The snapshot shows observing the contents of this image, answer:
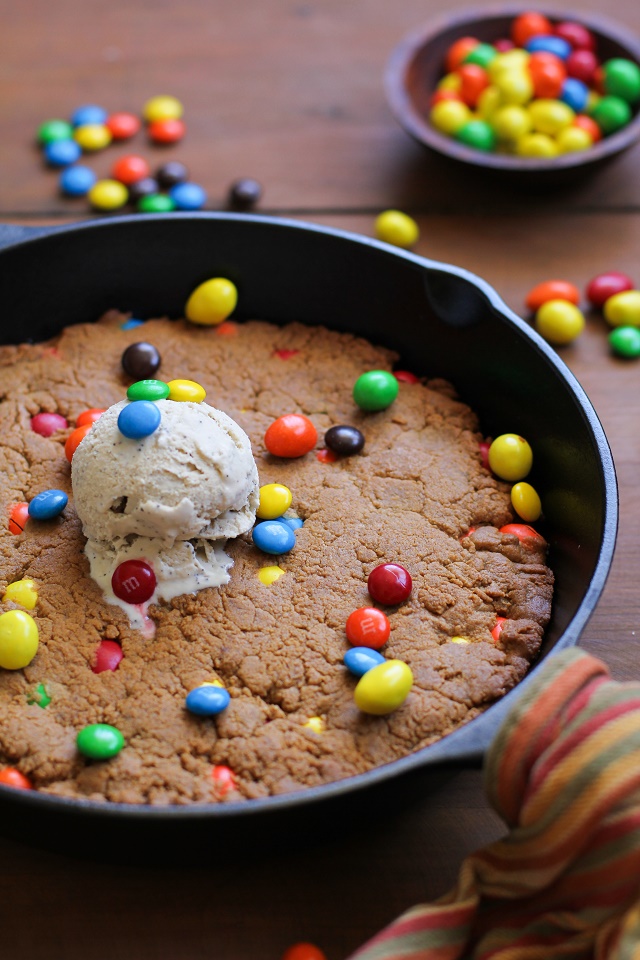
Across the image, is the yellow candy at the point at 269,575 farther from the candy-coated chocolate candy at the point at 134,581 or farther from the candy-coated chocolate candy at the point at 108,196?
the candy-coated chocolate candy at the point at 108,196

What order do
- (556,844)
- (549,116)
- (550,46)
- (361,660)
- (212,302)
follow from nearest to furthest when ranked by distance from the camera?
(556,844) → (361,660) → (212,302) → (549,116) → (550,46)

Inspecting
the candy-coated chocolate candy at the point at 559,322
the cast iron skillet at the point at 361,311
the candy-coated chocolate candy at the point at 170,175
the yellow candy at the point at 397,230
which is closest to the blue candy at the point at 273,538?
the cast iron skillet at the point at 361,311

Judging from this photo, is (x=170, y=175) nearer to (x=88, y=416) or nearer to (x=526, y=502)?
(x=88, y=416)

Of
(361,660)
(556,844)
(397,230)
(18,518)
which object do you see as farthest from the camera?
(397,230)

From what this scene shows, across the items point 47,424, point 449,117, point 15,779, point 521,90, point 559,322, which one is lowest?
point 15,779

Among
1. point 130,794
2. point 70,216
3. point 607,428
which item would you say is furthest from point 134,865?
point 70,216

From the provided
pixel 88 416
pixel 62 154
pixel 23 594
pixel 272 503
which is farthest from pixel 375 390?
pixel 62 154

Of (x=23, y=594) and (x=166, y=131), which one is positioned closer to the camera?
(x=23, y=594)
